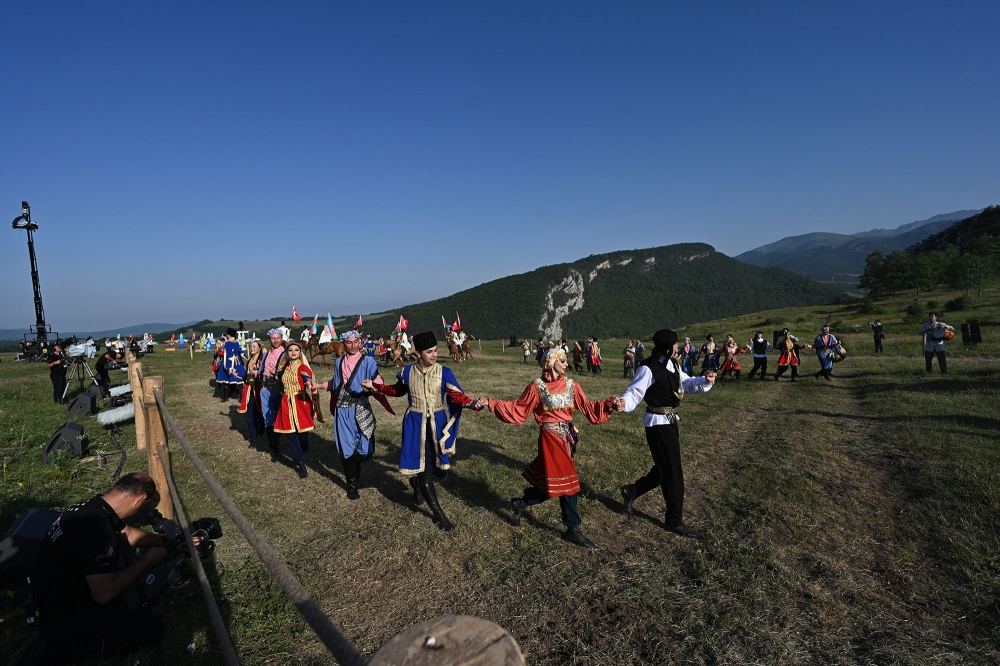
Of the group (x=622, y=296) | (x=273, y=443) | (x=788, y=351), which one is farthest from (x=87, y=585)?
(x=622, y=296)

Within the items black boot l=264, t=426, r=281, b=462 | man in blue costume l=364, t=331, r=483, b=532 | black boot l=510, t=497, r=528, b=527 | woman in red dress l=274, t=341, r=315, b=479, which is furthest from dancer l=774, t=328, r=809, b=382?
black boot l=264, t=426, r=281, b=462

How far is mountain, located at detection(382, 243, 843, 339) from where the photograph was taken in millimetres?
100750

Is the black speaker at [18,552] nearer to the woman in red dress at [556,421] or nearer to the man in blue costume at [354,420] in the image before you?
the man in blue costume at [354,420]

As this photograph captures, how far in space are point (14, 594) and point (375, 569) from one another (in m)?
2.80

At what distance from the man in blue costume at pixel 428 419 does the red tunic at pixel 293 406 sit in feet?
8.03

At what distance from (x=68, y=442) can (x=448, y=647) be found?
9562 millimetres

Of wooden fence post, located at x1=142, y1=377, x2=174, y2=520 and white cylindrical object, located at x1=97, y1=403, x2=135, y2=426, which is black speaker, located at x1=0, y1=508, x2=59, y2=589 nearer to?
wooden fence post, located at x1=142, y1=377, x2=174, y2=520

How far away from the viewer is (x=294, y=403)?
7.19 meters

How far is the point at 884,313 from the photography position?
139ft

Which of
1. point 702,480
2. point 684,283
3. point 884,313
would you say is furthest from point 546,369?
point 684,283

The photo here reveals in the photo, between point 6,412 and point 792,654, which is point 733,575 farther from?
point 6,412

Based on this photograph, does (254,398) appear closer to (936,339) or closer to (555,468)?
(555,468)

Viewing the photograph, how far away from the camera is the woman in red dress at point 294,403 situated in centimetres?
719

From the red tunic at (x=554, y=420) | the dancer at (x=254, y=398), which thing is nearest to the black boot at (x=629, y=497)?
the red tunic at (x=554, y=420)
